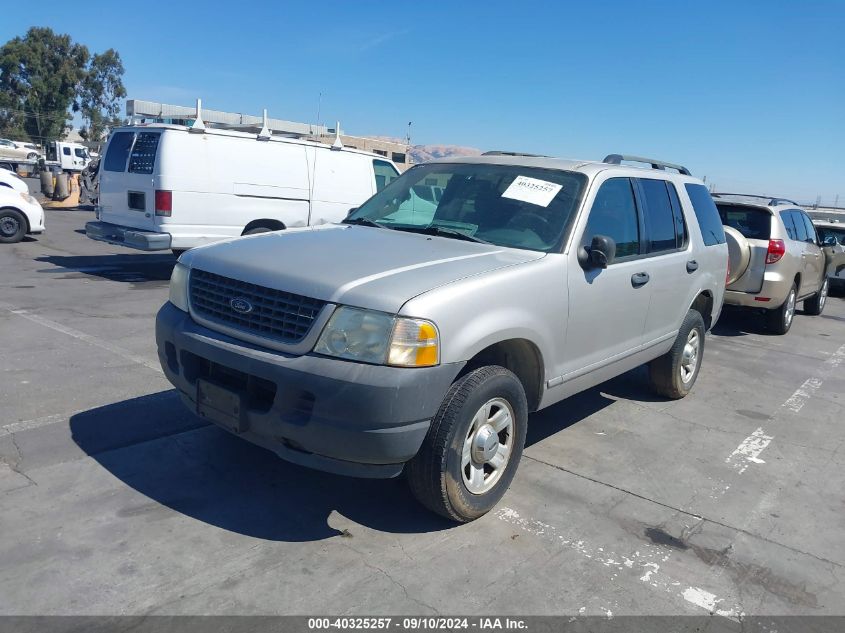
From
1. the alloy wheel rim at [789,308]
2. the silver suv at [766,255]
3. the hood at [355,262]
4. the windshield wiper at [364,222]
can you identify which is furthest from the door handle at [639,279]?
the alloy wheel rim at [789,308]

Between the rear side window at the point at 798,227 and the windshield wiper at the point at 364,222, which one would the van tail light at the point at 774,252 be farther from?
the windshield wiper at the point at 364,222

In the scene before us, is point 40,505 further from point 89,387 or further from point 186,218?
point 186,218

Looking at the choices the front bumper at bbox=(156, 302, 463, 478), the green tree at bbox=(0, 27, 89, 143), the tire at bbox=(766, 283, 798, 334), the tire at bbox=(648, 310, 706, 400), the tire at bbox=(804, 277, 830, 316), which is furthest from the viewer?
the green tree at bbox=(0, 27, 89, 143)

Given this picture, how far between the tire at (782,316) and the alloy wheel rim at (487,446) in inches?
291

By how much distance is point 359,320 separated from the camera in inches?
125

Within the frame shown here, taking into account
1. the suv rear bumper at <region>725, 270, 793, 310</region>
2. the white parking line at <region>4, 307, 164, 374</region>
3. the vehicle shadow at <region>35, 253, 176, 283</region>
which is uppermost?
the suv rear bumper at <region>725, 270, 793, 310</region>

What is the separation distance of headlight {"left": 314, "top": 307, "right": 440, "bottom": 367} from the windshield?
1281mm

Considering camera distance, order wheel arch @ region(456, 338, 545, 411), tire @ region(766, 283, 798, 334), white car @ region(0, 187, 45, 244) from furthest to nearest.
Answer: white car @ region(0, 187, 45, 244) < tire @ region(766, 283, 798, 334) < wheel arch @ region(456, 338, 545, 411)

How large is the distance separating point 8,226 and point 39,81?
65.9 metres

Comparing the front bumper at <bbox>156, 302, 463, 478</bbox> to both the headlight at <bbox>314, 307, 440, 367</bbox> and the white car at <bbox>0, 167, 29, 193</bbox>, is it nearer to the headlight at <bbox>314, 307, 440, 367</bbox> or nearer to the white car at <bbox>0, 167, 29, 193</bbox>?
the headlight at <bbox>314, 307, 440, 367</bbox>

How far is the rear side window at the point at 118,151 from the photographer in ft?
34.0

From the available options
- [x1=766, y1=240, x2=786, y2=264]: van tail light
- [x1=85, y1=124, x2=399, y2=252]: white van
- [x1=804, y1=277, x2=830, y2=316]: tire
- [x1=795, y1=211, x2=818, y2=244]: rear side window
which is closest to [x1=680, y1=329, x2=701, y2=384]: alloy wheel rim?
[x1=766, y1=240, x2=786, y2=264]: van tail light

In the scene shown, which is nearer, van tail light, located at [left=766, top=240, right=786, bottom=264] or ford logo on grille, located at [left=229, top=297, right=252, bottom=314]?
ford logo on grille, located at [left=229, top=297, right=252, bottom=314]

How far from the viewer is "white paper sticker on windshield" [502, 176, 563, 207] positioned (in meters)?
4.45
